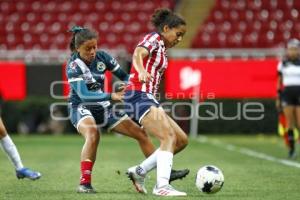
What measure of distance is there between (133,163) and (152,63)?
17.8 feet

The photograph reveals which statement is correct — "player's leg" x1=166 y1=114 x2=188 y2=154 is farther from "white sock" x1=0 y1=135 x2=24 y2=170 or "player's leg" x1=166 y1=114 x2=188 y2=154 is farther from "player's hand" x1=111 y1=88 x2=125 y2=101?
"white sock" x1=0 y1=135 x2=24 y2=170

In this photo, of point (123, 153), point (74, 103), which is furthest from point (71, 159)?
point (74, 103)

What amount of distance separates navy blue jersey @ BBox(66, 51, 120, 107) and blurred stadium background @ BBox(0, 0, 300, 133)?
11.7 metres

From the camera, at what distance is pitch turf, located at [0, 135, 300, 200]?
28.1ft

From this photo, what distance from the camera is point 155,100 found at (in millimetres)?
8422

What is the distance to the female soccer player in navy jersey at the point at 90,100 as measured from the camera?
8695 millimetres

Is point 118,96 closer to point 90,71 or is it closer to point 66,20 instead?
point 90,71

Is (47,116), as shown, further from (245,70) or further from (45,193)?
(45,193)

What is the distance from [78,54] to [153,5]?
1912 cm

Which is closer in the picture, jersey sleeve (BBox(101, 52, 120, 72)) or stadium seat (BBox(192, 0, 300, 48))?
jersey sleeve (BBox(101, 52, 120, 72))

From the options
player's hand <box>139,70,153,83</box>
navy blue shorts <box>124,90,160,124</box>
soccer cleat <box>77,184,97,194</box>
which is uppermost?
player's hand <box>139,70,153,83</box>

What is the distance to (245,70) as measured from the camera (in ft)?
72.7

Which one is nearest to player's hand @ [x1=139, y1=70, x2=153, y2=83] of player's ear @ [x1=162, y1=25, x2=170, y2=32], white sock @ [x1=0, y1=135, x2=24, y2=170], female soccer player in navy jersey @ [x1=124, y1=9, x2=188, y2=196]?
female soccer player in navy jersey @ [x1=124, y1=9, x2=188, y2=196]

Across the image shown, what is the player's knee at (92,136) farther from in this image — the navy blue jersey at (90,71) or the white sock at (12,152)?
the white sock at (12,152)
